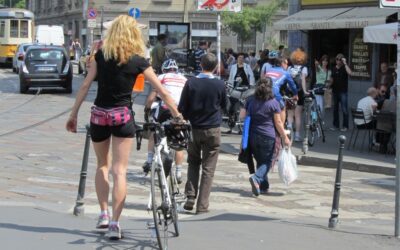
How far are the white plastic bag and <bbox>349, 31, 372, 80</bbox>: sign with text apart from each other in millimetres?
12614

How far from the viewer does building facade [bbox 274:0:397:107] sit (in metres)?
20.7

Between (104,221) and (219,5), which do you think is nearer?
(104,221)

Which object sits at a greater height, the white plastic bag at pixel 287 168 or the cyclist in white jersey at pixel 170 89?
the cyclist in white jersey at pixel 170 89

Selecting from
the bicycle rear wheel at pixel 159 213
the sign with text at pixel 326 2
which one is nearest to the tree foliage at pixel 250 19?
the sign with text at pixel 326 2

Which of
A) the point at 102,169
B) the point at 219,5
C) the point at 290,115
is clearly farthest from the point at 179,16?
the point at 102,169

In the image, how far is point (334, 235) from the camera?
24.0 ft

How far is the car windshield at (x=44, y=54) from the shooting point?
1001 inches

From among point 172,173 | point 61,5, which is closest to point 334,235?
point 172,173

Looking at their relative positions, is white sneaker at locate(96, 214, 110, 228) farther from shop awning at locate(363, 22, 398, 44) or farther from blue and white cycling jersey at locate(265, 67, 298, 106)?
shop awning at locate(363, 22, 398, 44)

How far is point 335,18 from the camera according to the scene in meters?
21.3

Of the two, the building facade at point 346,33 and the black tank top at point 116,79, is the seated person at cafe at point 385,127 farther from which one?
the black tank top at point 116,79

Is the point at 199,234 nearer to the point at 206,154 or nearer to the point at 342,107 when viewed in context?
the point at 206,154

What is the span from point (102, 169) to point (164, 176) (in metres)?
0.72

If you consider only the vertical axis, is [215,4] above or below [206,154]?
above
